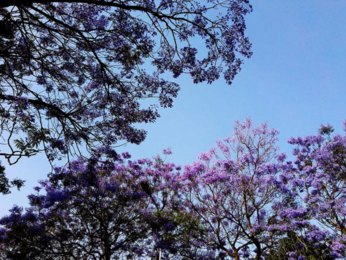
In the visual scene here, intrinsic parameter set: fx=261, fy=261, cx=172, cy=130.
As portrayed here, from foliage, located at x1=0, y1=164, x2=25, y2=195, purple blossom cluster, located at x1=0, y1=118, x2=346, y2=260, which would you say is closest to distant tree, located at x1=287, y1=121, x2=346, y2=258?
purple blossom cluster, located at x1=0, y1=118, x2=346, y2=260

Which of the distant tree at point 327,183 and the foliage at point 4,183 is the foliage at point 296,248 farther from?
the foliage at point 4,183

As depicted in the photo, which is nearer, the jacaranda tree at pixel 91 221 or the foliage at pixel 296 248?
the jacaranda tree at pixel 91 221

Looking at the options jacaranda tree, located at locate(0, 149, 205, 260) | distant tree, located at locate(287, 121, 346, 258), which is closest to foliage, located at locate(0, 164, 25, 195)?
jacaranda tree, located at locate(0, 149, 205, 260)

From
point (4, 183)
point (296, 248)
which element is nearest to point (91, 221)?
point (4, 183)

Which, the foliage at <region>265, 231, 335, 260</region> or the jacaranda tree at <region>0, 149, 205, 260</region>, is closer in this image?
the jacaranda tree at <region>0, 149, 205, 260</region>

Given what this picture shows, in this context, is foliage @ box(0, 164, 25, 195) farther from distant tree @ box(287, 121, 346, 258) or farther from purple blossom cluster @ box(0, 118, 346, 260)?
distant tree @ box(287, 121, 346, 258)

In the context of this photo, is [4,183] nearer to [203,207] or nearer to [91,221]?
[91,221]

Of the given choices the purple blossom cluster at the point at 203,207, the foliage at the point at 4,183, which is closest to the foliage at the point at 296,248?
the purple blossom cluster at the point at 203,207

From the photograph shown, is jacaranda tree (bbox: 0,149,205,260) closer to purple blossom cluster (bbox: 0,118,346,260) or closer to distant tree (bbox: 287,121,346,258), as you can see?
purple blossom cluster (bbox: 0,118,346,260)

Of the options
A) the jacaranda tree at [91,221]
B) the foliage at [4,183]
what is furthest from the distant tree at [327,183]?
the foliage at [4,183]

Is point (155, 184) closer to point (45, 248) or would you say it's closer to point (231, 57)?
point (45, 248)

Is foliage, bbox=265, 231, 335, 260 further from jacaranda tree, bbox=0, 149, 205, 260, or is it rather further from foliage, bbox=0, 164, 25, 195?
→ foliage, bbox=0, 164, 25, 195

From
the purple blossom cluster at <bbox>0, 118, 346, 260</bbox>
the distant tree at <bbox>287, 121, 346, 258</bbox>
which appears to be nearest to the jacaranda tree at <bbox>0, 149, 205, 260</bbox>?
the purple blossom cluster at <bbox>0, 118, 346, 260</bbox>

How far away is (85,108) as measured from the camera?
24.3 feet
